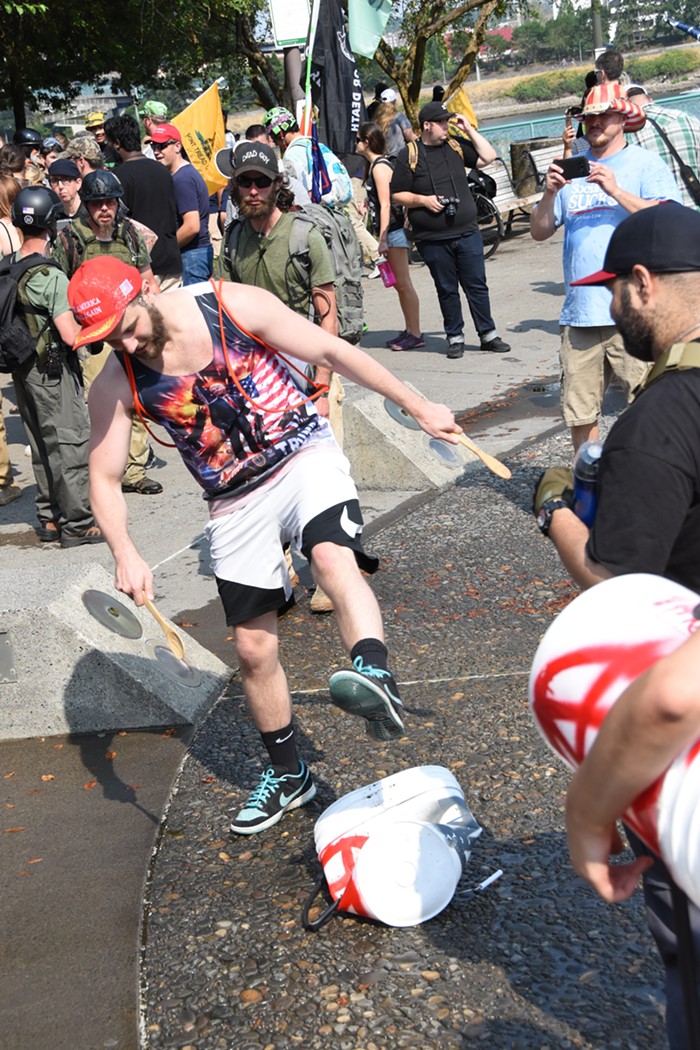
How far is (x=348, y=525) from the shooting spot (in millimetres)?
3822

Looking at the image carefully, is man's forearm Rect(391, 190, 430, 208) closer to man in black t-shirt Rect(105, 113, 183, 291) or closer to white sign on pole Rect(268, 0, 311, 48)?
white sign on pole Rect(268, 0, 311, 48)

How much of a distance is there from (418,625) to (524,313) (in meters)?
7.69

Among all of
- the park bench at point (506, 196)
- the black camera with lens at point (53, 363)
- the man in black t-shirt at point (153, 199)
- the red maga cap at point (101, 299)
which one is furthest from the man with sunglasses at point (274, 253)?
the park bench at point (506, 196)

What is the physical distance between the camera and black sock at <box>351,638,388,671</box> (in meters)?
3.47

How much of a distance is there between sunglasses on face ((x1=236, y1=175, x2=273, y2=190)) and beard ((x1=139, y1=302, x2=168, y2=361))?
1891 mm

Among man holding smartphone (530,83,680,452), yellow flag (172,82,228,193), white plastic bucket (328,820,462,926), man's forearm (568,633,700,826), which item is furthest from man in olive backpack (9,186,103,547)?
yellow flag (172,82,228,193)

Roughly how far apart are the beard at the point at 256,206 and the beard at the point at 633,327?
10.9ft

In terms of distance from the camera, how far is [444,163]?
10.7 meters

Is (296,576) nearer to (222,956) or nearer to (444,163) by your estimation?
(222,956)

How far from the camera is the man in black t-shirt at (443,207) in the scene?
10555 millimetres

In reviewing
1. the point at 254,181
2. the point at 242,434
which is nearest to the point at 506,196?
the point at 254,181

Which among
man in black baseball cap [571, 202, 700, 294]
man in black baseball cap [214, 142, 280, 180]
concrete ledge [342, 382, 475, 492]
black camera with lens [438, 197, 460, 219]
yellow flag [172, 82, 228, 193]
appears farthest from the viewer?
yellow flag [172, 82, 228, 193]

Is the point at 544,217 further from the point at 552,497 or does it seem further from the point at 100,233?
the point at 552,497

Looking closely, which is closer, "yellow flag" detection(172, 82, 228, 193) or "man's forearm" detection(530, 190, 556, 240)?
"man's forearm" detection(530, 190, 556, 240)
